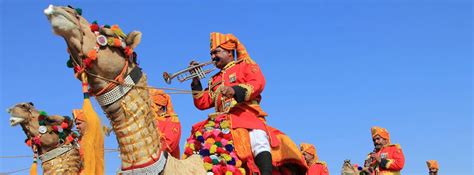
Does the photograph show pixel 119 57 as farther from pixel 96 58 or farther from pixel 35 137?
pixel 35 137

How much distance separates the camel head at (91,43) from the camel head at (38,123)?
12.4 ft

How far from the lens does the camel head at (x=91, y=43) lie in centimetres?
497

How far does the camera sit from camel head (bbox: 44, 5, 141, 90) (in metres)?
4.97

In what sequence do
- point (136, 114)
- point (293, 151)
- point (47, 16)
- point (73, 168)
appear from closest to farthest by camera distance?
point (47, 16)
point (136, 114)
point (293, 151)
point (73, 168)

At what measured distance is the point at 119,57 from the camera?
17.4ft

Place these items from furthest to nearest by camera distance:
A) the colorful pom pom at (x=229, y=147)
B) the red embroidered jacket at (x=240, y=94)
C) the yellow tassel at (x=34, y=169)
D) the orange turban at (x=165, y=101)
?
the orange turban at (x=165, y=101), the yellow tassel at (x=34, y=169), the red embroidered jacket at (x=240, y=94), the colorful pom pom at (x=229, y=147)

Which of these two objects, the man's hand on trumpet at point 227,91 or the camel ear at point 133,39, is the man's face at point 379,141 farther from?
the camel ear at point 133,39

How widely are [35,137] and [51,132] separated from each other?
0.69ft

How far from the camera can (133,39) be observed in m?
5.45

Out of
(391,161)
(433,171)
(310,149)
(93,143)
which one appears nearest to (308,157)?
(310,149)

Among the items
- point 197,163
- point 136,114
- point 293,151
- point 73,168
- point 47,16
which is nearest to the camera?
point 47,16

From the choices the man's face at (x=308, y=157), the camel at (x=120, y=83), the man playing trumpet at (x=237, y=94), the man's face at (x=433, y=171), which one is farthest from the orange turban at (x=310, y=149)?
the camel at (x=120, y=83)

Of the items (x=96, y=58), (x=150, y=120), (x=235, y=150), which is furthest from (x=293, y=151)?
(x=96, y=58)

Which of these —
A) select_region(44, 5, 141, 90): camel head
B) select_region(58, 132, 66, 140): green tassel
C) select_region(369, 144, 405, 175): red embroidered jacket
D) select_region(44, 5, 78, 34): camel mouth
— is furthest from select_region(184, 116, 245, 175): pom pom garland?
select_region(369, 144, 405, 175): red embroidered jacket
